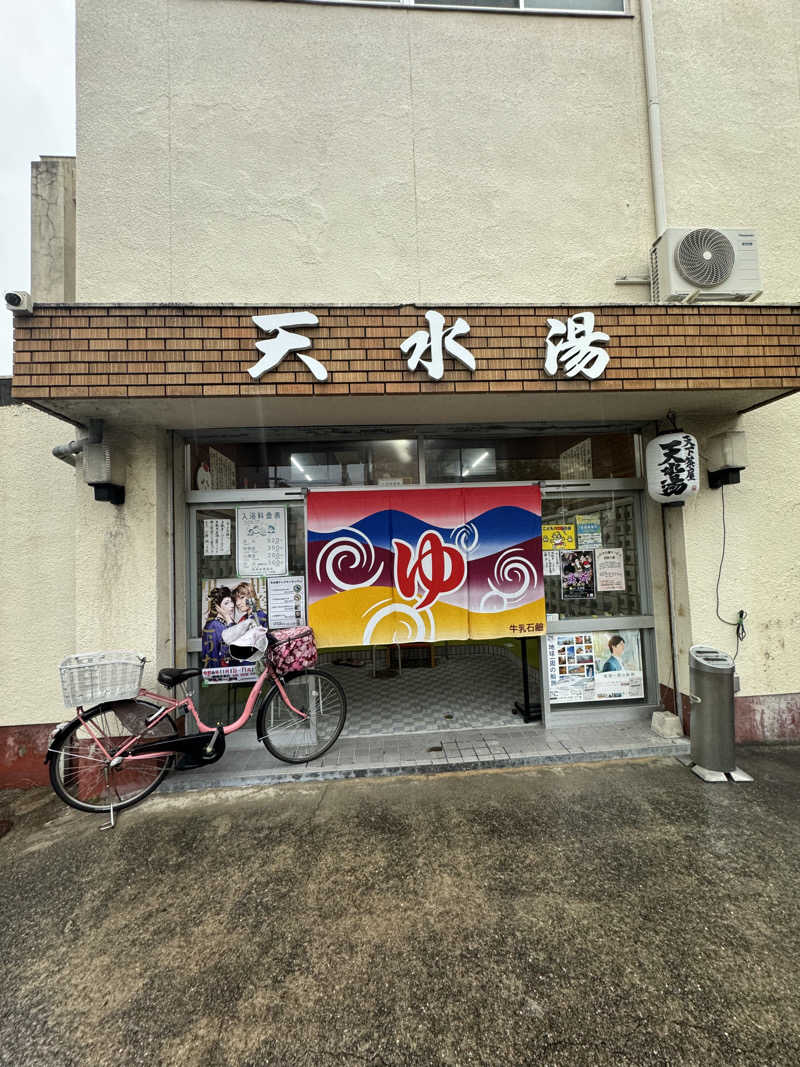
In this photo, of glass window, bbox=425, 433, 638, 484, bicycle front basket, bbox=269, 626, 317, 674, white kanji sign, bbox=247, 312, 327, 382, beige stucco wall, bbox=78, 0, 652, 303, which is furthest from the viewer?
glass window, bbox=425, 433, 638, 484

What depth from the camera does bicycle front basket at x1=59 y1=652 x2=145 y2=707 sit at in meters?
3.92

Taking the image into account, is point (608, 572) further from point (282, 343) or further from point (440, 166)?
point (440, 166)

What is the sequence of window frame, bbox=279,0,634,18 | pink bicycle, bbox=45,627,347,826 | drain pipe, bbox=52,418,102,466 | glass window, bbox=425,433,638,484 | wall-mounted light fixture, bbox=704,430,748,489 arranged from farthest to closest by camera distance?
glass window, bbox=425,433,638,484
window frame, bbox=279,0,634,18
wall-mounted light fixture, bbox=704,430,748,489
drain pipe, bbox=52,418,102,466
pink bicycle, bbox=45,627,347,826

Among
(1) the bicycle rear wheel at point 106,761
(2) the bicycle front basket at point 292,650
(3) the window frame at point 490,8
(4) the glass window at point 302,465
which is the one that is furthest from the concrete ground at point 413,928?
(3) the window frame at point 490,8

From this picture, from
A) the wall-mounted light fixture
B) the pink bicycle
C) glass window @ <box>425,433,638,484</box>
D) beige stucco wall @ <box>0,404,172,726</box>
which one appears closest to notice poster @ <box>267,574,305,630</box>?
the pink bicycle

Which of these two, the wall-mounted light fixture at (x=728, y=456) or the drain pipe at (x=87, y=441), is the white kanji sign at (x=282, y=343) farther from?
the wall-mounted light fixture at (x=728, y=456)

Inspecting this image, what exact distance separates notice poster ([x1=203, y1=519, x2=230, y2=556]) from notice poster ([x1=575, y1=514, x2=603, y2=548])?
4263 mm

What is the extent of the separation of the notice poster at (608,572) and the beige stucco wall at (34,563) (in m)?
6.10

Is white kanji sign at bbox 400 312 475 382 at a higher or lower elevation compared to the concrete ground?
higher

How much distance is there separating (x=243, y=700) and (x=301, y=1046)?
338 centimetres

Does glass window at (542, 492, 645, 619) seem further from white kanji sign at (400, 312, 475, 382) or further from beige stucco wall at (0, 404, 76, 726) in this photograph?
beige stucco wall at (0, 404, 76, 726)

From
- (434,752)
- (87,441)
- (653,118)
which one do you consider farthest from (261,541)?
(653,118)

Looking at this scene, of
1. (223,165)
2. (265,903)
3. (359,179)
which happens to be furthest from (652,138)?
(265,903)

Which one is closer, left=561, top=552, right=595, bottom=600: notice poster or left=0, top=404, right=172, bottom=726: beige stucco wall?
left=0, top=404, right=172, bottom=726: beige stucco wall
